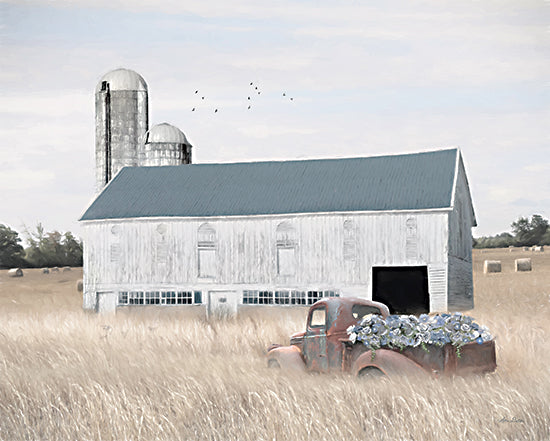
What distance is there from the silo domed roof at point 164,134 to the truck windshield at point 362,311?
102ft

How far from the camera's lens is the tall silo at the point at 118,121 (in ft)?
141

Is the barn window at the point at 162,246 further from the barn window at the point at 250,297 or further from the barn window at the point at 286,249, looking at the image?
the barn window at the point at 286,249

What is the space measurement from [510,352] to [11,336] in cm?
1120

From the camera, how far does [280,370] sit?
1321 centimetres

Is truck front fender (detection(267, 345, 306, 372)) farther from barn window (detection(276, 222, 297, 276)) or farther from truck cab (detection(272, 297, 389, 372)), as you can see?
barn window (detection(276, 222, 297, 276))

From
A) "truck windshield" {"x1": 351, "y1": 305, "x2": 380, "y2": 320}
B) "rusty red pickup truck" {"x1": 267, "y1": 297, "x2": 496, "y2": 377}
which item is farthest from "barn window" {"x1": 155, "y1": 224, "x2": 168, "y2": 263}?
"truck windshield" {"x1": 351, "y1": 305, "x2": 380, "y2": 320}

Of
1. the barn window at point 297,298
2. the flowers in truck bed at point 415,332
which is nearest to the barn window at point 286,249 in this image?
the barn window at point 297,298

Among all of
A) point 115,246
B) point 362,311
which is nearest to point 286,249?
point 115,246

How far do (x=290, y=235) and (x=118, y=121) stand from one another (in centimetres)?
1622

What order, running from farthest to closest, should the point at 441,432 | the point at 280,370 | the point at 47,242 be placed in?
the point at 47,242
the point at 280,370
the point at 441,432

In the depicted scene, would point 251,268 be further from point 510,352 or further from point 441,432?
point 441,432

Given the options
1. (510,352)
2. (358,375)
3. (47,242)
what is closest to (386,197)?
(510,352)

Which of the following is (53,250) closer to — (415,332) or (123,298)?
(123,298)

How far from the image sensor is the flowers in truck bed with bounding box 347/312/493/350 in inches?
451
